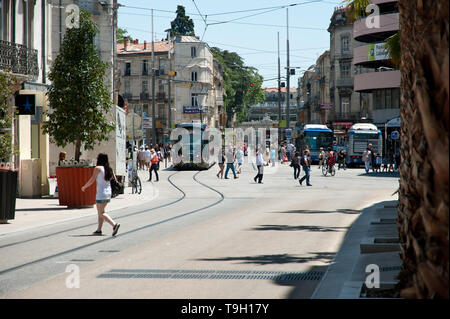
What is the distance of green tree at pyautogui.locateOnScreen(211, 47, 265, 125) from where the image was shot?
11512cm

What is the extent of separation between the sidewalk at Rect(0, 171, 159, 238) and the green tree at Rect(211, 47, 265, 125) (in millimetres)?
90164

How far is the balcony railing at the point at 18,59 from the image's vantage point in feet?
74.3

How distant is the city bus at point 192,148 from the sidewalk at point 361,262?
30.5 meters

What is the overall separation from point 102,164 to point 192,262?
14.6 ft

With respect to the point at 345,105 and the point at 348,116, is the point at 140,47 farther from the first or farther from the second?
the point at 348,116

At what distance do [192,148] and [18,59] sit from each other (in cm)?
2209

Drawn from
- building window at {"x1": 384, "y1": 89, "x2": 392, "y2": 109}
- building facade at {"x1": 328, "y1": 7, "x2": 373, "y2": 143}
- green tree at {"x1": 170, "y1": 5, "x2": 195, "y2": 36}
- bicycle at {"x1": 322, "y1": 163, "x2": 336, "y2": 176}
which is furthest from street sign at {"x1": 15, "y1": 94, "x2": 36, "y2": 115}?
green tree at {"x1": 170, "y1": 5, "x2": 195, "y2": 36}

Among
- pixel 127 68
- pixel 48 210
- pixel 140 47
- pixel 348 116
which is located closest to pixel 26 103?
pixel 48 210

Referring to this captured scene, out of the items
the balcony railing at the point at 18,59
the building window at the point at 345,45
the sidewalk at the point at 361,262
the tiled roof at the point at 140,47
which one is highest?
the tiled roof at the point at 140,47

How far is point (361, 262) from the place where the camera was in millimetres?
9031

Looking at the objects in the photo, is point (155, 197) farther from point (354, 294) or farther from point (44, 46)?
point (354, 294)

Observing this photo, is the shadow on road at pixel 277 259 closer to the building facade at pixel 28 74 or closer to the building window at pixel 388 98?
the building facade at pixel 28 74

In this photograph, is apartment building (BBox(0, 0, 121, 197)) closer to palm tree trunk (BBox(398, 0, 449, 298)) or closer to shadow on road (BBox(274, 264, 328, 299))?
shadow on road (BBox(274, 264, 328, 299))

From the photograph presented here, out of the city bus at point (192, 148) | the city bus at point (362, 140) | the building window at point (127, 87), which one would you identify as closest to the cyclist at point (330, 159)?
the city bus at point (192, 148)
